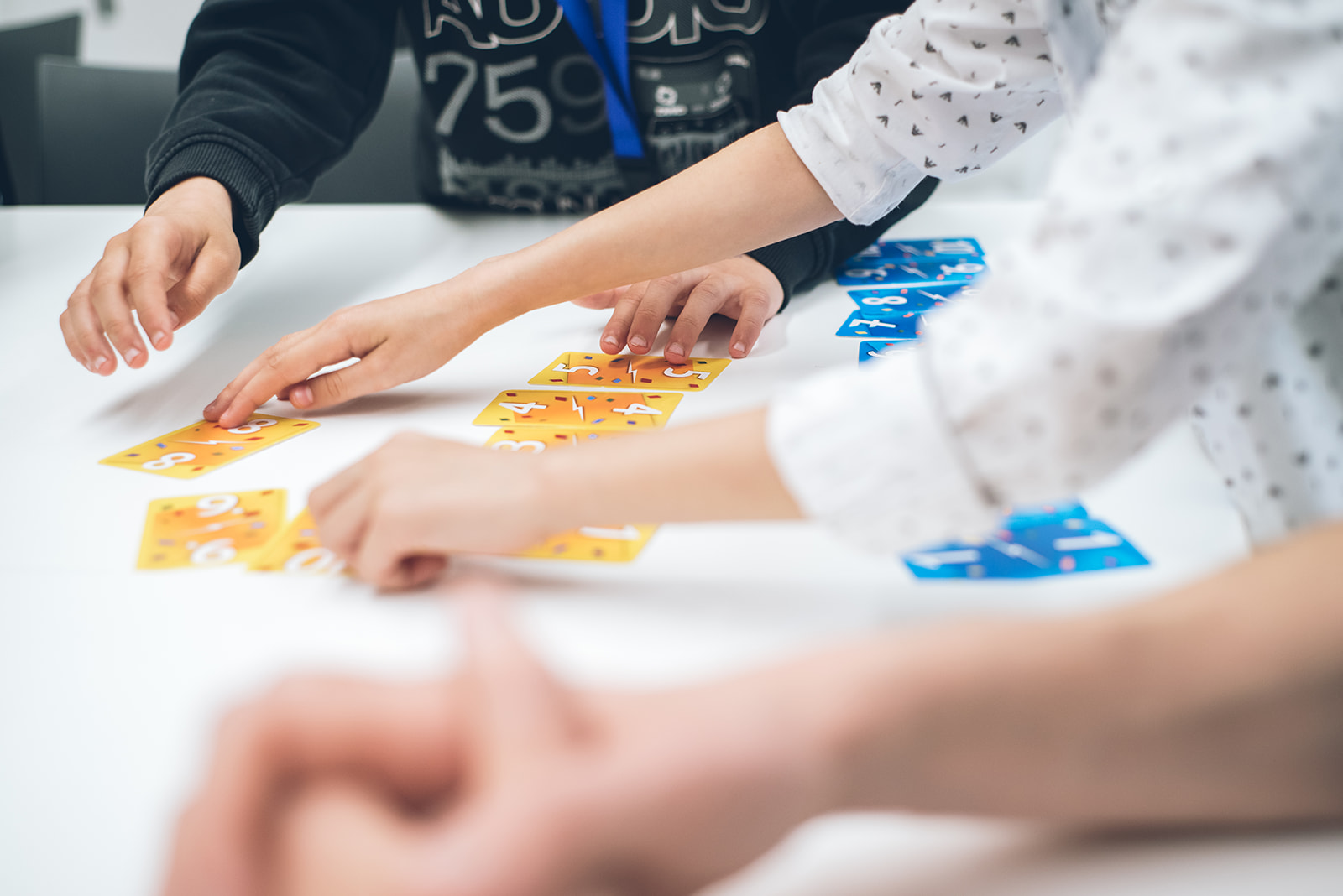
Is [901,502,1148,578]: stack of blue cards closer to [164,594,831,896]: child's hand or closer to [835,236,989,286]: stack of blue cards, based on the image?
[164,594,831,896]: child's hand

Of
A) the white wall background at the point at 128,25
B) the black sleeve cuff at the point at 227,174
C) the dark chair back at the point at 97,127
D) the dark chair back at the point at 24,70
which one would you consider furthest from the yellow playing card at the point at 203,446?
the white wall background at the point at 128,25

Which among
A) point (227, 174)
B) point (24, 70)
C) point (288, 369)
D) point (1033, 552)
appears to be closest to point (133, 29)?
point (24, 70)

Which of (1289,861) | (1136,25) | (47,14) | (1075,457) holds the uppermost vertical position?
(47,14)

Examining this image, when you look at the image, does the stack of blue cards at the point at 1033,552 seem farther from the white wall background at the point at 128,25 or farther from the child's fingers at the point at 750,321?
the white wall background at the point at 128,25

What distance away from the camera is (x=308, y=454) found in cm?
70

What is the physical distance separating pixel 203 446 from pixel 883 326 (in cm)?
62

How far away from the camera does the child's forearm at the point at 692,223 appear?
759 millimetres

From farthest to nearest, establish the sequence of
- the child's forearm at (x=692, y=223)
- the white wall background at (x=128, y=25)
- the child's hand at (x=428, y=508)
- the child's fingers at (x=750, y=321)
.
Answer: the white wall background at (x=128, y=25) → the child's fingers at (x=750, y=321) → the child's forearm at (x=692, y=223) → the child's hand at (x=428, y=508)

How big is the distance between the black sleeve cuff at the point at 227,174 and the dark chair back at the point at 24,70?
1.65 meters

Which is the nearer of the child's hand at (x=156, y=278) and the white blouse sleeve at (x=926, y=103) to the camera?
the white blouse sleeve at (x=926, y=103)

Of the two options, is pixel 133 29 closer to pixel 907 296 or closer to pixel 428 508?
pixel 907 296

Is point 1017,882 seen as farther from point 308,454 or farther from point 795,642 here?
point 308,454

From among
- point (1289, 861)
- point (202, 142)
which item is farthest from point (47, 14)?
point (1289, 861)

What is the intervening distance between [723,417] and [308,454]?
0.40 m
